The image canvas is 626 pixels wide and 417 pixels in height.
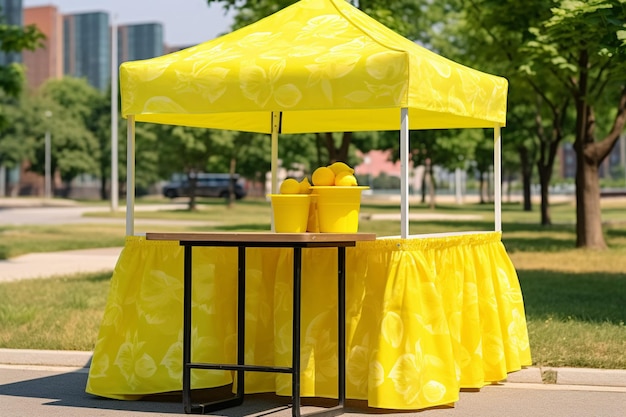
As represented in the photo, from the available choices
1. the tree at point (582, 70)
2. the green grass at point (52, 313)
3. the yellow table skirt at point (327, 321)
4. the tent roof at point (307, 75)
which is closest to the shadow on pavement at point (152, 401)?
the yellow table skirt at point (327, 321)

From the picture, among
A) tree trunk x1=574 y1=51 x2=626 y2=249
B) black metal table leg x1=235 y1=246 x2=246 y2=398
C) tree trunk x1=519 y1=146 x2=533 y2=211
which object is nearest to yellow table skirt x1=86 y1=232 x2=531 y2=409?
black metal table leg x1=235 y1=246 x2=246 y2=398

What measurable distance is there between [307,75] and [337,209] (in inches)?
39.2

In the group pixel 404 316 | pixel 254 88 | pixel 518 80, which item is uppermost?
pixel 518 80

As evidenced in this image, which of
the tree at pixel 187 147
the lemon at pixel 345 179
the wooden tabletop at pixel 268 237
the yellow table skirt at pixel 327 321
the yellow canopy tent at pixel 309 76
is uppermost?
the tree at pixel 187 147

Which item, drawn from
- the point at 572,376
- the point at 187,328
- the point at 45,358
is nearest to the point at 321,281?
the point at 187,328

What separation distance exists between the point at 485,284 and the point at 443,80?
1728 millimetres

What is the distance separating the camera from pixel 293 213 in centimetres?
773

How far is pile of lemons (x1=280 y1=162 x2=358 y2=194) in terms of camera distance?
788 cm

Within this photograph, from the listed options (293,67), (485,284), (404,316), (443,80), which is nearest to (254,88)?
(293,67)

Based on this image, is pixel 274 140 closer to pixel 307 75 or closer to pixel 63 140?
pixel 307 75

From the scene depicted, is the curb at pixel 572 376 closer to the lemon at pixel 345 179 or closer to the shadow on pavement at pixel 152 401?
the shadow on pavement at pixel 152 401

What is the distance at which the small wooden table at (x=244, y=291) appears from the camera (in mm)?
7207

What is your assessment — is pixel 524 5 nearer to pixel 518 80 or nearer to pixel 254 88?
pixel 518 80

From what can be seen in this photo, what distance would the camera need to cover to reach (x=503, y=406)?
7.99 metres
